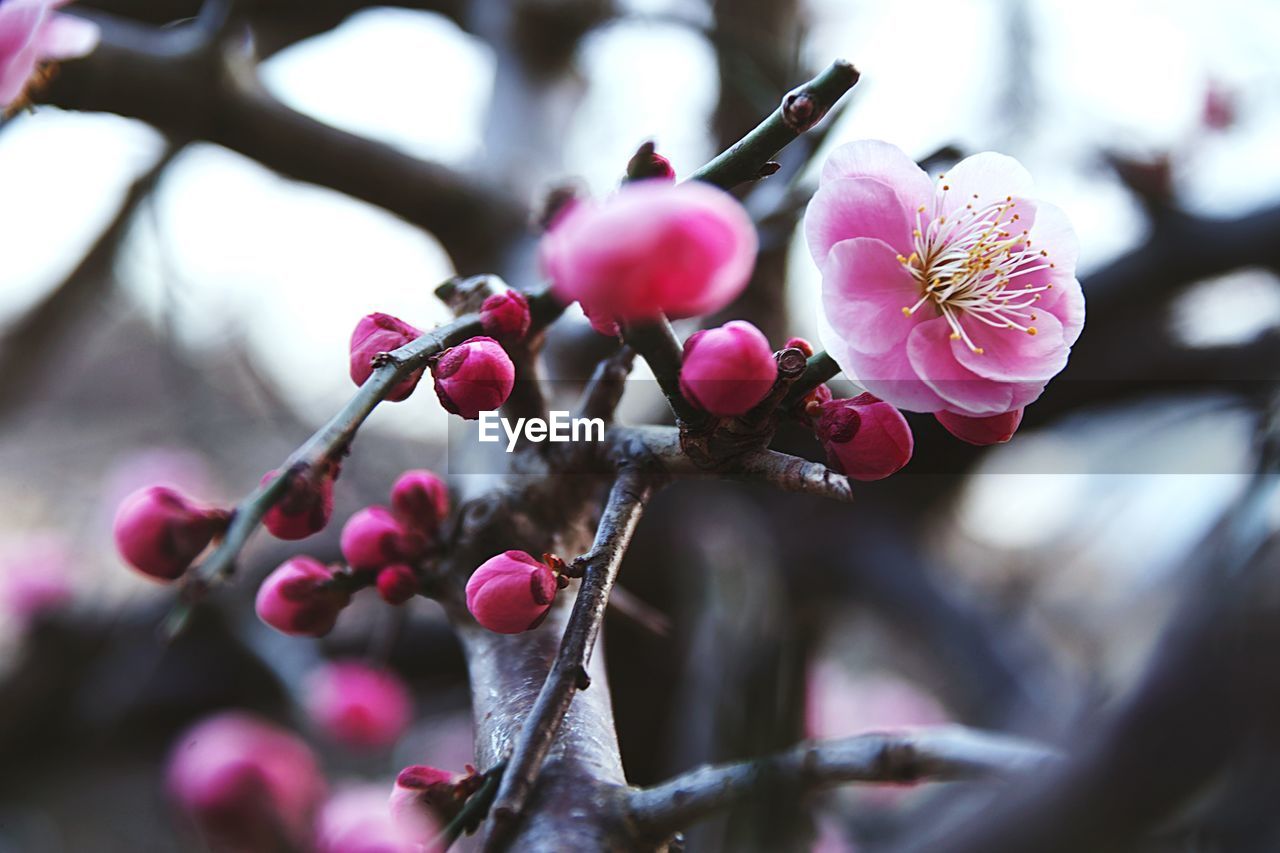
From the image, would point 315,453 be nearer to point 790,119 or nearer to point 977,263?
point 790,119

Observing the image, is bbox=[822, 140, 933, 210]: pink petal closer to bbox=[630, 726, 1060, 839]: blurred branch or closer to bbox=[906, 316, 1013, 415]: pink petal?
bbox=[906, 316, 1013, 415]: pink petal

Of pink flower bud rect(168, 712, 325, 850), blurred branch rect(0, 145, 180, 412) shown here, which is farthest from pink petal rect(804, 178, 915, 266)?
blurred branch rect(0, 145, 180, 412)

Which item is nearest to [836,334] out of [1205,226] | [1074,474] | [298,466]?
[298,466]

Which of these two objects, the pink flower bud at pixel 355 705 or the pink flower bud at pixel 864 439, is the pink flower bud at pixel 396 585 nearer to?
the pink flower bud at pixel 864 439

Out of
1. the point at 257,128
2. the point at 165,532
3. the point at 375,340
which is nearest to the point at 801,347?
the point at 375,340

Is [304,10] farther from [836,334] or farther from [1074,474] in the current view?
[1074,474]

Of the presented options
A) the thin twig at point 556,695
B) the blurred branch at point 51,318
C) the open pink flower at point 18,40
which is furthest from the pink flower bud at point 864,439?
the blurred branch at point 51,318
